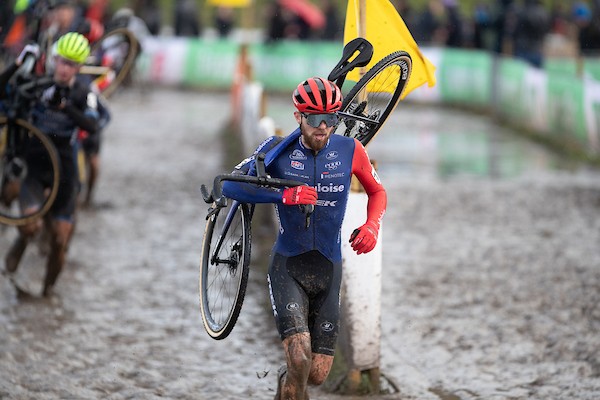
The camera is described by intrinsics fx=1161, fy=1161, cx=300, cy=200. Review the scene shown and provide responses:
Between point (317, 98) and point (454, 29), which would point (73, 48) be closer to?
point (317, 98)

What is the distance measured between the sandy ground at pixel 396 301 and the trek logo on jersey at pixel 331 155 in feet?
6.51

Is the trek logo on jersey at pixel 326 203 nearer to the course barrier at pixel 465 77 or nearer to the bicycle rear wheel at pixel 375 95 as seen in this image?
the bicycle rear wheel at pixel 375 95

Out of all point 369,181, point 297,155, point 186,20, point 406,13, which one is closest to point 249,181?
point 297,155

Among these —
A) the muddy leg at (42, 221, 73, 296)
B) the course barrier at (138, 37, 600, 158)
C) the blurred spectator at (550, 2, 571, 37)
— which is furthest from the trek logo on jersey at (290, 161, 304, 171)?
the blurred spectator at (550, 2, 571, 37)

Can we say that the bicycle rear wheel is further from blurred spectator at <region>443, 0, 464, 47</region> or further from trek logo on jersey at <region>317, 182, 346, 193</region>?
blurred spectator at <region>443, 0, 464, 47</region>

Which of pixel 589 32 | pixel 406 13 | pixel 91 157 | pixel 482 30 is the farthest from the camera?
pixel 406 13

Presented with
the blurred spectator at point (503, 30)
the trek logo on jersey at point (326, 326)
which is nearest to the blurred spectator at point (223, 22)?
the blurred spectator at point (503, 30)

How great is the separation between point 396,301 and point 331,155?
4254mm

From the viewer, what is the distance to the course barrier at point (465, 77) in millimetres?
20812

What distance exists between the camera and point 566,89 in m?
21.1

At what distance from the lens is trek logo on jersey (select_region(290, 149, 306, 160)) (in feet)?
Result: 23.6

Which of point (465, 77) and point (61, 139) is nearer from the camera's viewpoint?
point (61, 139)

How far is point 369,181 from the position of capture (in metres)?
→ 7.41

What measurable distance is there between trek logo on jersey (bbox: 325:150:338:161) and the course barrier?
43.1 ft
